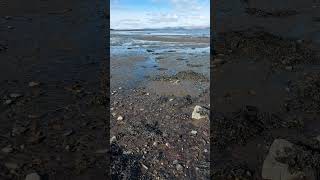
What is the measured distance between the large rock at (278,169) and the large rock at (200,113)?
1761 mm

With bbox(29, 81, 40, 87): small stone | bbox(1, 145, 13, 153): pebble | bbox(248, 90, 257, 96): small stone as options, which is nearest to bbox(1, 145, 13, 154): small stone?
bbox(1, 145, 13, 153): pebble

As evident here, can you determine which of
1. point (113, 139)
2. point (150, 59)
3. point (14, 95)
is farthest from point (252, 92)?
point (14, 95)

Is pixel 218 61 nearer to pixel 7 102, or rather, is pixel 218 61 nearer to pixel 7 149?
pixel 7 102

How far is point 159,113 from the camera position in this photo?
8.20 meters

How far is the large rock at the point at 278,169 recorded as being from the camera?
19.4 ft

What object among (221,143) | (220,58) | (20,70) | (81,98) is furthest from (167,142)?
(220,58)

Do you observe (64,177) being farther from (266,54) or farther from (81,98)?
(266,54)

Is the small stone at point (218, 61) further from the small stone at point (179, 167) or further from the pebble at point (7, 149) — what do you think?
the pebble at point (7, 149)

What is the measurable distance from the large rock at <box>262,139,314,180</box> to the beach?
30.6 inches

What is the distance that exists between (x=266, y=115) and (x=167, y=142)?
2.06 m

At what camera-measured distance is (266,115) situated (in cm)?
813

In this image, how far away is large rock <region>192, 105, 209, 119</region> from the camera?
311 inches

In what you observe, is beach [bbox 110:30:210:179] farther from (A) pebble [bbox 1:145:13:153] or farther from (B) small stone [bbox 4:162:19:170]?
(A) pebble [bbox 1:145:13:153]

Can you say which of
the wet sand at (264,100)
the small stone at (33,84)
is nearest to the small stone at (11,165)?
the wet sand at (264,100)
